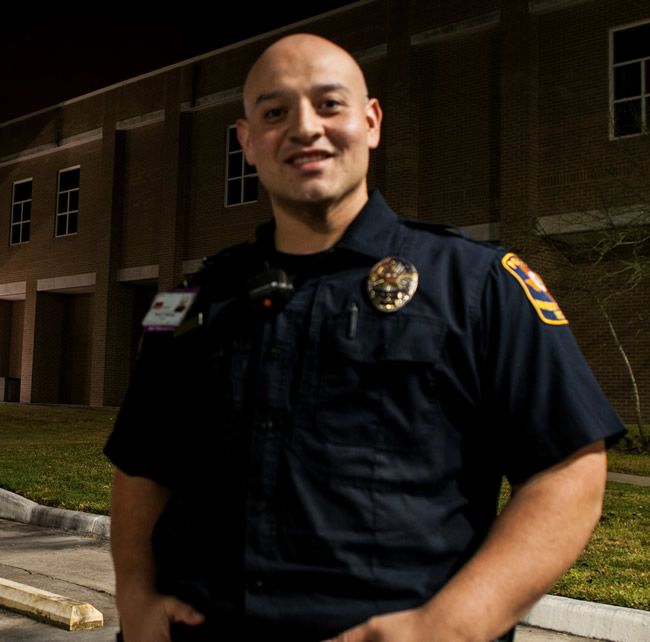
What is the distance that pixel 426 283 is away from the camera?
1.53m

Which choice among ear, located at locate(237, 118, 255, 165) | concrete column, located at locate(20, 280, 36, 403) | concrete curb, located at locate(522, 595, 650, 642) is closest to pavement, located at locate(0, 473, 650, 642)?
concrete curb, located at locate(522, 595, 650, 642)

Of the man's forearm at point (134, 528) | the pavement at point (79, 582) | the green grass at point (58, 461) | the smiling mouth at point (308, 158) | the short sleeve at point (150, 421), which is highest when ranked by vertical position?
the smiling mouth at point (308, 158)

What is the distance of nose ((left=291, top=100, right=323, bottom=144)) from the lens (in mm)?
1613

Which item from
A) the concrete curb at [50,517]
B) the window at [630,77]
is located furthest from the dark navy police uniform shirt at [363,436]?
the window at [630,77]

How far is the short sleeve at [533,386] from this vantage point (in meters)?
1.40

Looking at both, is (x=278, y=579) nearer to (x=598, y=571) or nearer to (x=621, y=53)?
(x=598, y=571)

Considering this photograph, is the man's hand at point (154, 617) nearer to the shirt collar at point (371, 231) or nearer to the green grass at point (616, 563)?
the shirt collar at point (371, 231)

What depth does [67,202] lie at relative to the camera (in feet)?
95.0

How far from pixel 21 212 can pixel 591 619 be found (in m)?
29.3

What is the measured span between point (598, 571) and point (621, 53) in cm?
1486

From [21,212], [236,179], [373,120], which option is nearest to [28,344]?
[21,212]

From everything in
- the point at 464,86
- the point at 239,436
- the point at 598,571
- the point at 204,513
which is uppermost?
the point at 464,86

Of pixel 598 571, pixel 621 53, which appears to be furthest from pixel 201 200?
pixel 598 571

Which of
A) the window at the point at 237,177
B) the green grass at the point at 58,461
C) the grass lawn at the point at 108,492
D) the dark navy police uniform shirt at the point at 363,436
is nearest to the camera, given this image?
the dark navy police uniform shirt at the point at 363,436
